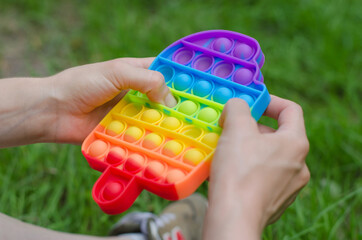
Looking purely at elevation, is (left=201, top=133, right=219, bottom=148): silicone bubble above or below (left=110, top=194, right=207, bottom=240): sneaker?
above

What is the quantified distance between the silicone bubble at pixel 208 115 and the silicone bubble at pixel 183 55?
0.62ft

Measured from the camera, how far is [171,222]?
49.4 inches

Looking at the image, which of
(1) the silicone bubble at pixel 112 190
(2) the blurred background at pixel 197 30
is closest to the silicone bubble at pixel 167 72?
(1) the silicone bubble at pixel 112 190

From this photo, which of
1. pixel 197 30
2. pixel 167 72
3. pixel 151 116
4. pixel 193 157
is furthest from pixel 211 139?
pixel 197 30

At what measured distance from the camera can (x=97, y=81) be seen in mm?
1024

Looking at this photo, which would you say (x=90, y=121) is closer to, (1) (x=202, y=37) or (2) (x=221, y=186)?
(1) (x=202, y=37)

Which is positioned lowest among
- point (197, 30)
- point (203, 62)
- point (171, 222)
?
point (171, 222)

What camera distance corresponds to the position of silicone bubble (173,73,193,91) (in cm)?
104

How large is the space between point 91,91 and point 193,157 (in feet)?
1.10

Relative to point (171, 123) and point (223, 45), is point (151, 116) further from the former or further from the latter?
point (223, 45)

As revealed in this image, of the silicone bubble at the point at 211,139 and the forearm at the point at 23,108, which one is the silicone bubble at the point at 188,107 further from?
the forearm at the point at 23,108

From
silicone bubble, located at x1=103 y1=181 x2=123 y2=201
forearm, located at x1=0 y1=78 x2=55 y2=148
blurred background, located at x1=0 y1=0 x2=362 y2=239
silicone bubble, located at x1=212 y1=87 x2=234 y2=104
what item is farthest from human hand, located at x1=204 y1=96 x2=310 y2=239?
forearm, located at x1=0 y1=78 x2=55 y2=148

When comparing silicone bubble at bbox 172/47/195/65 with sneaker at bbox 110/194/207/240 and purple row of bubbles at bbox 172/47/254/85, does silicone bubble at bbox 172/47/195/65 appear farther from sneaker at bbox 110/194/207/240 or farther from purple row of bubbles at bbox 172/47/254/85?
sneaker at bbox 110/194/207/240

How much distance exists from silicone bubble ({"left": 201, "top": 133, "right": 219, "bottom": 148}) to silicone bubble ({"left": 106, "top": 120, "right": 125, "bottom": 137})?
0.21 m
